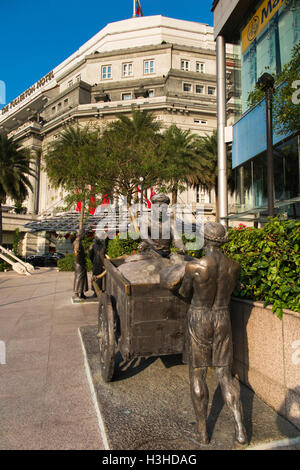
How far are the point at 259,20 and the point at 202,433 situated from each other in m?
16.1

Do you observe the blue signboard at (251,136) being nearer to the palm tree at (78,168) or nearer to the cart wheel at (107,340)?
the palm tree at (78,168)

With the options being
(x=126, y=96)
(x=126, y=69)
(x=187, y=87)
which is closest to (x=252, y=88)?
(x=187, y=87)

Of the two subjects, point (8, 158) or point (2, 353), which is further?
point (8, 158)

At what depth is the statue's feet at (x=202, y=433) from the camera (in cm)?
255

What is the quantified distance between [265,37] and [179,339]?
48.0ft

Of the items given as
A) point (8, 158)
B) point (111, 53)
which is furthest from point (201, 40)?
point (8, 158)

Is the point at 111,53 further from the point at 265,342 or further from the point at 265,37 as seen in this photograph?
the point at 265,342

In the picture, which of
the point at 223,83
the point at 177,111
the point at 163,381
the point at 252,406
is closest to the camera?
the point at 252,406

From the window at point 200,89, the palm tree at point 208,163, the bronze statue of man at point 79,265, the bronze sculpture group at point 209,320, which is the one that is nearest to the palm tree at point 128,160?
the bronze statue of man at point 79,265

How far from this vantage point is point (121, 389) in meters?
3.58

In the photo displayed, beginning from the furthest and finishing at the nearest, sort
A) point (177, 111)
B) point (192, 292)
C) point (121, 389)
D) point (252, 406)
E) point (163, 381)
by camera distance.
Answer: point (177, 111)
point (163, 381)
point (121, 389)
point (252, 406)
point (192, 292)

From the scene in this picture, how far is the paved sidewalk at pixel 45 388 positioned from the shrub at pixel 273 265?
219 cm

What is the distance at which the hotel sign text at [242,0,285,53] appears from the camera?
12.4m

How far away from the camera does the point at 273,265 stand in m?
3.35
